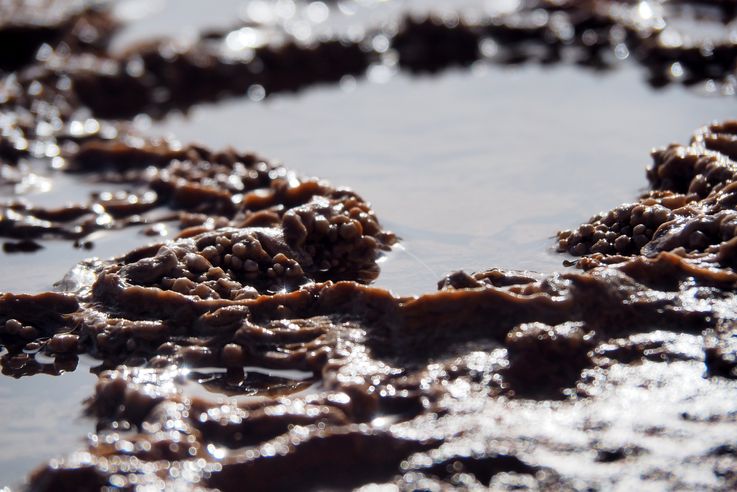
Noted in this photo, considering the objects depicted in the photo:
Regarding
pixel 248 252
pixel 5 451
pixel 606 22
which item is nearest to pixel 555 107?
pixel 606 22

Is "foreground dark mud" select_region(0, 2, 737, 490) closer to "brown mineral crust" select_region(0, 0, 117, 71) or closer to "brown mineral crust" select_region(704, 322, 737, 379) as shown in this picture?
"brown mineral crust" select_region(704, 322, 737, 379)

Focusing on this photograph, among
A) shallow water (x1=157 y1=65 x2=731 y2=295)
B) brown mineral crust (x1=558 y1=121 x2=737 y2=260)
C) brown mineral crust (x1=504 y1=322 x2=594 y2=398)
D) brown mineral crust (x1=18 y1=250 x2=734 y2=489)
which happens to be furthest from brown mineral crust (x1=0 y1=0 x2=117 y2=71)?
brown mineral crust (x1=504 y1=322 x2=594 y2=398)

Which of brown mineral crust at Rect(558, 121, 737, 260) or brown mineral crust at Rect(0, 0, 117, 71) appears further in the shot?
brown mineral crust at Rect(0, 0, 117, 71)

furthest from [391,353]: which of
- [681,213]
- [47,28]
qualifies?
[47,28]

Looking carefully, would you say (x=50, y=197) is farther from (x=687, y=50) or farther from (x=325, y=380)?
(x=687, y=50)

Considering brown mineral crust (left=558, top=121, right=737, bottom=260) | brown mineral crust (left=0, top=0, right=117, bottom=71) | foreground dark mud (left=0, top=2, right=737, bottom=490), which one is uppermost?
brown mineral crust (left=0, top=0, right=117, bottom=71)

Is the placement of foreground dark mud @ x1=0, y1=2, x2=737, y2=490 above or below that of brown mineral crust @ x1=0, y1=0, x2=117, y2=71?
below

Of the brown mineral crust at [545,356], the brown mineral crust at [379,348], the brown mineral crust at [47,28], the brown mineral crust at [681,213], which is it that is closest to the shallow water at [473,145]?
the brown mineral crust at [681,213]

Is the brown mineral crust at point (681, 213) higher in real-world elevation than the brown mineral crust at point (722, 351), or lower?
higher

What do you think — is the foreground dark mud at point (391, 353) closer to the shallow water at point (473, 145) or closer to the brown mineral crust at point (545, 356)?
the brown mineral crust at point (545, 356)
